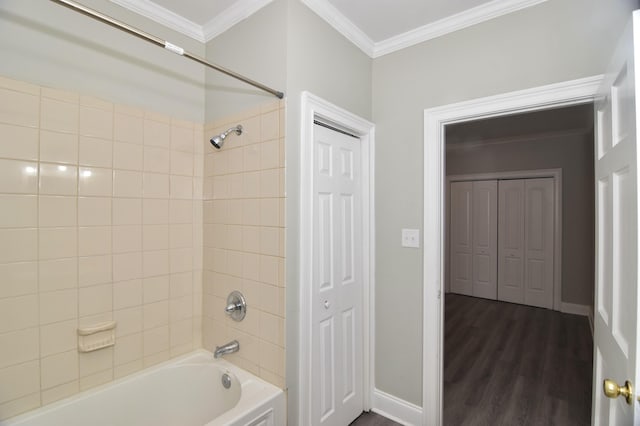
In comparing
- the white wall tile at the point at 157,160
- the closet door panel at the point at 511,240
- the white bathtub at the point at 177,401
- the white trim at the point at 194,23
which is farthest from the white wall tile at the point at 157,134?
the closet door panel at the point at 511,240

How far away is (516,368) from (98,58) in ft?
12.7

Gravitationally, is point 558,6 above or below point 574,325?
above

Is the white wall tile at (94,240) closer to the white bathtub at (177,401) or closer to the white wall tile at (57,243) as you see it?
the white wall tile at (57,243)

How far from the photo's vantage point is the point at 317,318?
171 centimetres

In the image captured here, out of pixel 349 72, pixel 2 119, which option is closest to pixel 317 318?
pixel 349 72

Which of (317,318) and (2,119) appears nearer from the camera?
(2,119)

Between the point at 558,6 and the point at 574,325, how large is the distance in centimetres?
388

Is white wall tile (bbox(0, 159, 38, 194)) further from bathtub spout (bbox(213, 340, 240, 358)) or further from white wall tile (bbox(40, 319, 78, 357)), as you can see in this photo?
bathtub spout (bbox(213, 340, 240, 358))

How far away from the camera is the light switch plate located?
1.96m

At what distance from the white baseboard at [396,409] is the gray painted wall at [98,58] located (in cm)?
229

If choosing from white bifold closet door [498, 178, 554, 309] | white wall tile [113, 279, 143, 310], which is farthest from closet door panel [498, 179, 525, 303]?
white wall tile [113, 279, 143, 310]

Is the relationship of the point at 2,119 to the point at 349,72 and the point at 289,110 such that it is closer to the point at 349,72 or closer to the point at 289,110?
the point at 289,110

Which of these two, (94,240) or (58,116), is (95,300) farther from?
(58,116)

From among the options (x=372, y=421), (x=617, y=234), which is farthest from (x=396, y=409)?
(x=617, y=234)
